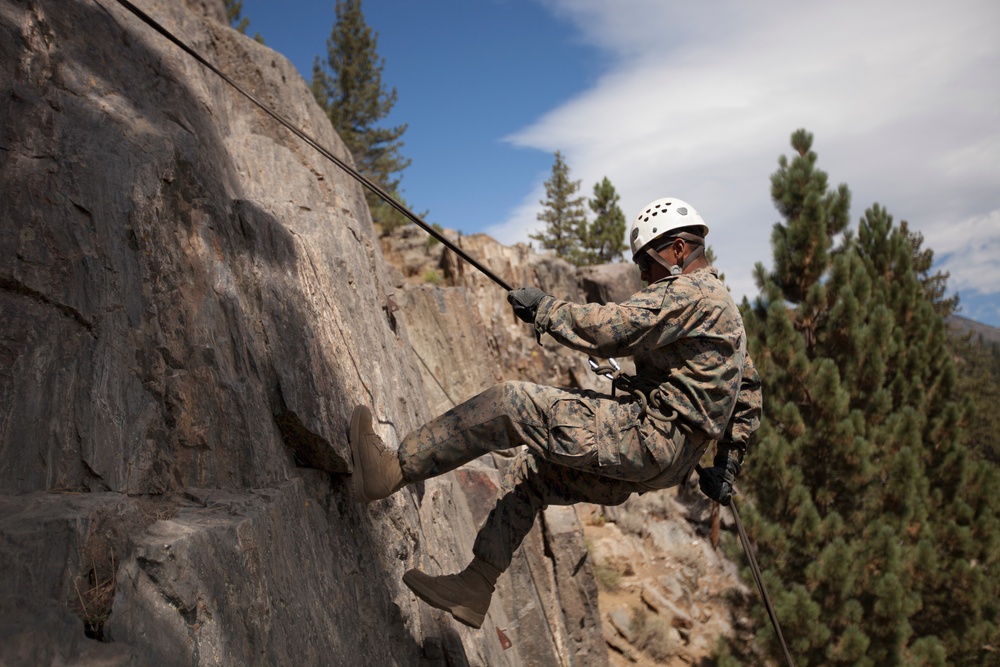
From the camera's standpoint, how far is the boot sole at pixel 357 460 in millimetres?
4750

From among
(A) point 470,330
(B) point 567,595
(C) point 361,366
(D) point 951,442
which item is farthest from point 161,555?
(D) point 951,442

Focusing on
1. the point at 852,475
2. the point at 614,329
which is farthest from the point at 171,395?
the point at 852,475

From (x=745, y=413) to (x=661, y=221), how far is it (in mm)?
1540

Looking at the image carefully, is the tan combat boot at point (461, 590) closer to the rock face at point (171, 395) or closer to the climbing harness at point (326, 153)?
the rock face at point (171, 395)

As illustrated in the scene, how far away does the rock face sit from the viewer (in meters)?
3.12

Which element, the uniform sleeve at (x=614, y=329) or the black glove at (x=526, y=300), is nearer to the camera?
the uniform sleeve at (x=614, y=329)

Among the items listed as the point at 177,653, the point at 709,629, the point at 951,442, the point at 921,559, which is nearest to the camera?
the point at 177,653

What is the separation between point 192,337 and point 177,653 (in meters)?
Result: 1.87

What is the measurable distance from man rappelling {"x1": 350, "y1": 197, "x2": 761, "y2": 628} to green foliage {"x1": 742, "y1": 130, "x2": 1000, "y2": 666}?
933 cm

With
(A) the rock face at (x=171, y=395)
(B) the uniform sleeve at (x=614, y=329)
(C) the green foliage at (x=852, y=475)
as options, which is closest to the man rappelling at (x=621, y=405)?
(B) the uniform sleeve at (x=614, y=329)

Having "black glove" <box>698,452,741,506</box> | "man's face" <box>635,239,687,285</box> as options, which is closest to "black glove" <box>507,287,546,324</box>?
"man's face" <box>635,239,687,285</box>

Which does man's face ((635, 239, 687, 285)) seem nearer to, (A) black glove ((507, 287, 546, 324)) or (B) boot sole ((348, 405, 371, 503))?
(A) black glove ((507, 287, 546, 324))

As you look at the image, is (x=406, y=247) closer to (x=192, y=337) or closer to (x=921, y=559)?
(x=921, y=559)

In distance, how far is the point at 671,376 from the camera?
4375 mm
